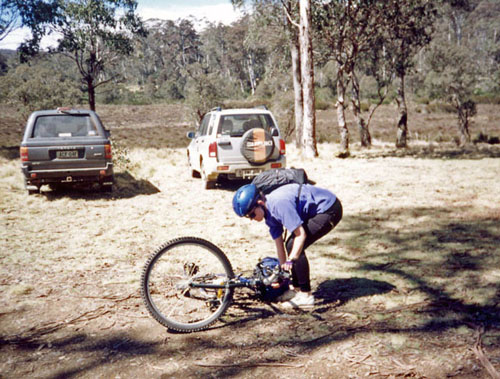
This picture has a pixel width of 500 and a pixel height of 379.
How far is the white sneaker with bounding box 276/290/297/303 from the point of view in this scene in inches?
165

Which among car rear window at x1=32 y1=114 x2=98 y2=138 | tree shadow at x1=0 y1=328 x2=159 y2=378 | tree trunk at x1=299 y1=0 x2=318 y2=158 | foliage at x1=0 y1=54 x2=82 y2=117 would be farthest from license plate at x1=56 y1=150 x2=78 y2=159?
foliage at x1=0 y1=54 x2=82 y2=117

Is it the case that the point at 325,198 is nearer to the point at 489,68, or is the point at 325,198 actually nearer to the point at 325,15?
the point at 325,15

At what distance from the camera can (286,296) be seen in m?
4.22

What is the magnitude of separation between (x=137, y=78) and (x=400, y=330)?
95.4 m

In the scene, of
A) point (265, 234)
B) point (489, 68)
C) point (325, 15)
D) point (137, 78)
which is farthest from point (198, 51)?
point (265, 234)

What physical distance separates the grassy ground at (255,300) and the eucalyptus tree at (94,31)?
53.1 ft

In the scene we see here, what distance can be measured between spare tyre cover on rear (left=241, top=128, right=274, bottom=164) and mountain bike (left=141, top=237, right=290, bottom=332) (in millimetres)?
5507

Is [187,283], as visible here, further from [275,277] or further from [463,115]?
[463,115]

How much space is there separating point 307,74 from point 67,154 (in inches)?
340

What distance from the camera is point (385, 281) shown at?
4.75 meters

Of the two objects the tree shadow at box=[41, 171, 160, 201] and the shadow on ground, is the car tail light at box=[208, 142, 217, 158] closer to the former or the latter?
the tree shadow at box=[41, 171, 160, 201]

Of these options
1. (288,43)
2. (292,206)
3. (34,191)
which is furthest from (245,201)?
(288,43)

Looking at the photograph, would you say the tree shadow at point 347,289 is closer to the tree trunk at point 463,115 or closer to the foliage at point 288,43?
the foliage at point 288,43

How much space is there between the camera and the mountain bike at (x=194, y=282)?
3643 millimetres
